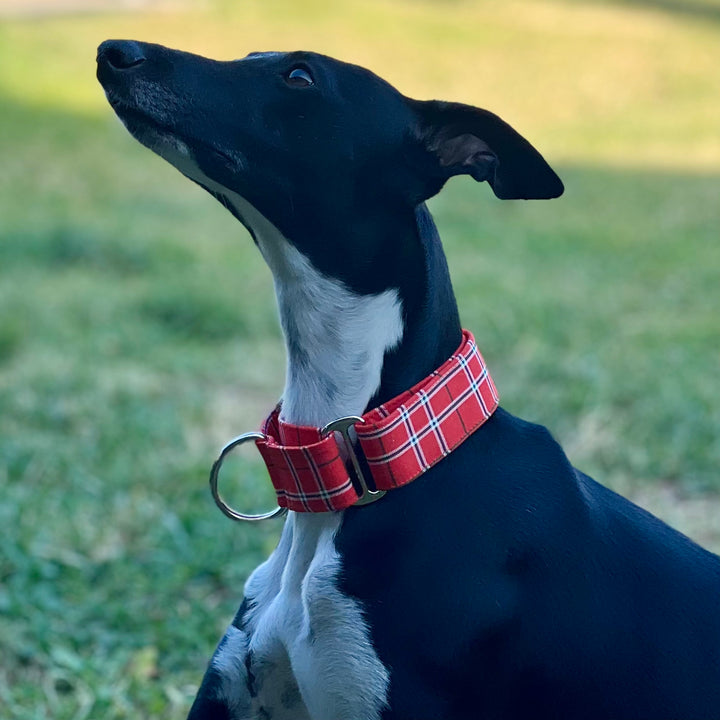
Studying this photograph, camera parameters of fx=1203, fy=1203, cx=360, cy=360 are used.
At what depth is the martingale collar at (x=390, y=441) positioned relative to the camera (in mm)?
2016

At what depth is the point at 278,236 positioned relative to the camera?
215cm

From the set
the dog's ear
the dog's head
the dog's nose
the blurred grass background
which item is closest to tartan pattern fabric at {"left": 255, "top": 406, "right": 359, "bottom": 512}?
the dog's head

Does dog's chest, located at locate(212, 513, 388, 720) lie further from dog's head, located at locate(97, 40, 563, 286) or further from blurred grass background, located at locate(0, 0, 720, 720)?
blurred grass background, located at locate(0, 0, 720, 720)

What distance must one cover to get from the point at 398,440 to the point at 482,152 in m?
0.58

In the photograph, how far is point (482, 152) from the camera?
2215mm


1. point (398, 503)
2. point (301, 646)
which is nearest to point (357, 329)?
point (398, 503)

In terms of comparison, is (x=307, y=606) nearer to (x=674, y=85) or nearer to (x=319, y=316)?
(x=319, y=316)

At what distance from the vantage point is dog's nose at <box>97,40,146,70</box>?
2.04 meters

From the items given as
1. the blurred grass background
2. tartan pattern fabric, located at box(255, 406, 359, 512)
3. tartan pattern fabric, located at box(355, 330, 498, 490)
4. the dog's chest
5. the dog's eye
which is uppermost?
the dog's eye

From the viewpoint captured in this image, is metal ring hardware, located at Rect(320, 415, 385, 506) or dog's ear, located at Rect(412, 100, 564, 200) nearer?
metal ring hardware, located at Rect(320, 415, 385, 506)

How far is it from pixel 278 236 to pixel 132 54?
40 cm

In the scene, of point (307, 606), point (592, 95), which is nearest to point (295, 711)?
point (307, 606)

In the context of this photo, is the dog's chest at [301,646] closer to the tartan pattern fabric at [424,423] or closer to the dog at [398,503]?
the dog at [398,503]

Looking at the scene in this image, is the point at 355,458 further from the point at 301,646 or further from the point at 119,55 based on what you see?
the point at 119,55
